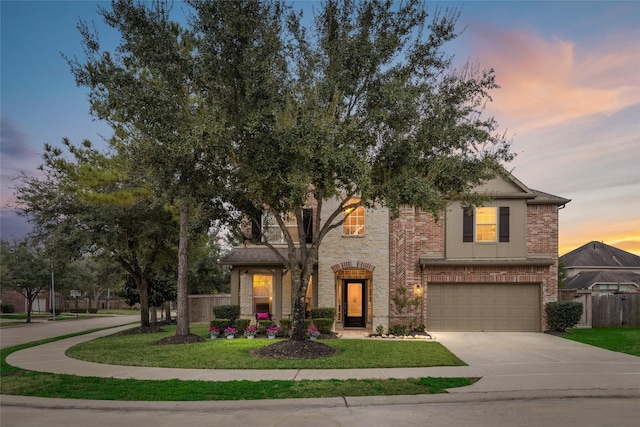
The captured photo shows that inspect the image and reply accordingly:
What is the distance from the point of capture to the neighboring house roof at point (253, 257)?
2094 cm

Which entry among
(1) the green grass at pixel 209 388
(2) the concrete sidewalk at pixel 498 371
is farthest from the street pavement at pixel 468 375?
(1) the green grass at pixel 209 388

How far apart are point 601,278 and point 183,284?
3131cm

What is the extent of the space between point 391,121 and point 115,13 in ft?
26.7

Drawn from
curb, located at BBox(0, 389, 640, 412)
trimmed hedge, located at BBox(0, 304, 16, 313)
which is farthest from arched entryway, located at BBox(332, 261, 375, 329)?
trimmed hedge, located at BBox(0, 304, 16, 313)

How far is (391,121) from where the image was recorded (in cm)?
1249

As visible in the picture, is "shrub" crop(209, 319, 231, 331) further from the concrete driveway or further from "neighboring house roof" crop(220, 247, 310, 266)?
the concrete driveway

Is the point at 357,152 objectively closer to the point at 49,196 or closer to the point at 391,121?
the point at 391,121

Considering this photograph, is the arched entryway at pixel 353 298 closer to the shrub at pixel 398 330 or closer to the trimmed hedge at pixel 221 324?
the shrub at pixel 398 330

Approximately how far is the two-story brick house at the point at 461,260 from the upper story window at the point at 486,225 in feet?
0.13

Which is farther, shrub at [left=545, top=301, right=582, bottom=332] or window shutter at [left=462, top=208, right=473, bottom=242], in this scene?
window shutter at [left=462, top=208, right=473, bottom=242]

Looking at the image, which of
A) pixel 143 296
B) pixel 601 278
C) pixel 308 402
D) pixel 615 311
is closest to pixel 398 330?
pixel 308 402

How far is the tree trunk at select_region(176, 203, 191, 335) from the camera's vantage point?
56.3 feet

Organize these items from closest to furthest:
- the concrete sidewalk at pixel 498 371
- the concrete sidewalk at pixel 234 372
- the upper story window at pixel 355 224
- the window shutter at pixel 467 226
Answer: the concrete sidewalk at pixel 498 371 < the concrete sidewalk at pixel 234 372 < the window shutter at pixel 467 226 < the upper story window at pixel 355 224

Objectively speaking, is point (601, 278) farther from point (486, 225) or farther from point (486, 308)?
point (486, 225)
